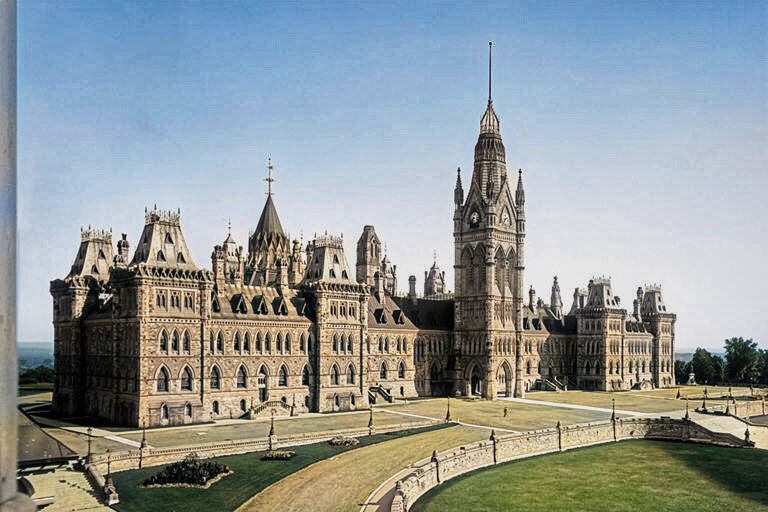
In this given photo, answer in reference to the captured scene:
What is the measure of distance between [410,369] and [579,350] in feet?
106

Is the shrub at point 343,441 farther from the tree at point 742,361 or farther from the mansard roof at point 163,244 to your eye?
the tree at point 742,361

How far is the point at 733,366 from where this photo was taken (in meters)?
122

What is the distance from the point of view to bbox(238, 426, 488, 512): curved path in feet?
125

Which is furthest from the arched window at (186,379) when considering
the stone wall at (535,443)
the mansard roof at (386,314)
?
the mansard roof at (386,314)

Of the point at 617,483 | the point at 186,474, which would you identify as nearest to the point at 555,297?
the point at 617,483

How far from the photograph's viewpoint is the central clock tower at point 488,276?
308 feet

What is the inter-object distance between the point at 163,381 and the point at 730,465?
45139 millimetres

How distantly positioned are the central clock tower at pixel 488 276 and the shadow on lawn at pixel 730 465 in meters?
32.7

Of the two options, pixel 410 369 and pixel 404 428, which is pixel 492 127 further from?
A: pixel 404 428

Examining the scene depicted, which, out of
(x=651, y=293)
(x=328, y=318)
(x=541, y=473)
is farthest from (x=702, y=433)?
(x=651, y=293)

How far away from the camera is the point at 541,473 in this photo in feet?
162

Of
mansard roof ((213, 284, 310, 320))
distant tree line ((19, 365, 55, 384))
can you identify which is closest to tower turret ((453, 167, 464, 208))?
mansard roof ((213, 284, 310, 320))

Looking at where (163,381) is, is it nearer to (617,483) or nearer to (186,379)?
(186,379)

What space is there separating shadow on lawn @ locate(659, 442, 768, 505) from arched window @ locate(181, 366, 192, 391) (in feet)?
131
